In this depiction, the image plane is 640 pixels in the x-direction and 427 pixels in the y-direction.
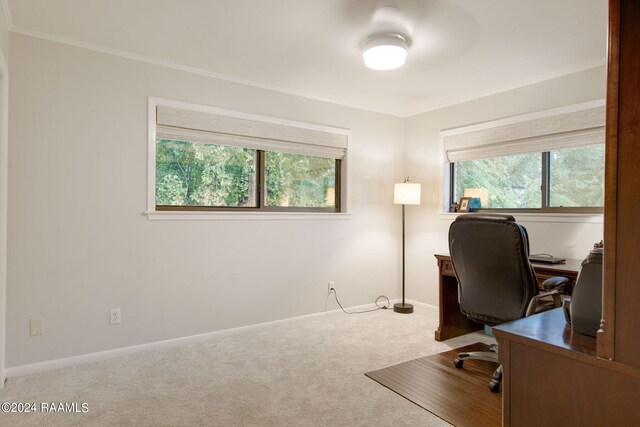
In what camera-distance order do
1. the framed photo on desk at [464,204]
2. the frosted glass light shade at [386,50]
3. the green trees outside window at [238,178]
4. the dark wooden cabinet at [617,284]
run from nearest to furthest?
the dark wooden cabinet at [617,284] < the frosted glass light shade at [386,50] < the green trees outside window at [238,178] < the framed photo on desk at [464,204]

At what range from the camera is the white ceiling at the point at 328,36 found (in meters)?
2.35

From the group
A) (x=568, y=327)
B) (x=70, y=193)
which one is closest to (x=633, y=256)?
(x=568, y=327)

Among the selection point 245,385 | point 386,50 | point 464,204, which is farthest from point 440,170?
point 245,385

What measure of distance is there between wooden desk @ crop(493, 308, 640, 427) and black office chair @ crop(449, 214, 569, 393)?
115 cm

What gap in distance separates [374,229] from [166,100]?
2562mm

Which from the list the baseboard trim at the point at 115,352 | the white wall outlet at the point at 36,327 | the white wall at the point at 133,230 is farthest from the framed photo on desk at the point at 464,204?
the white wall outlet at the point at 36,327

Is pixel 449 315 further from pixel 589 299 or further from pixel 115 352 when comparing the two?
pixel 115 352

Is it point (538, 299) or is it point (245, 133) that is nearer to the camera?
point (538, 299)

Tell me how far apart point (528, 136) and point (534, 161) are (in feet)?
0.84

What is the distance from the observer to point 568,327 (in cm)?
126

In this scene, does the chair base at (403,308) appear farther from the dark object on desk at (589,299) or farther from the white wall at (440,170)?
the dark object on desk at (589,299)

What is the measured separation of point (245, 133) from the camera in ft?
11.9

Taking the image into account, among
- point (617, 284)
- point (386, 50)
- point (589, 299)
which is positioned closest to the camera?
point (617, 284)

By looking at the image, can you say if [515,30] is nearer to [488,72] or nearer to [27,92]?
[488,72]
